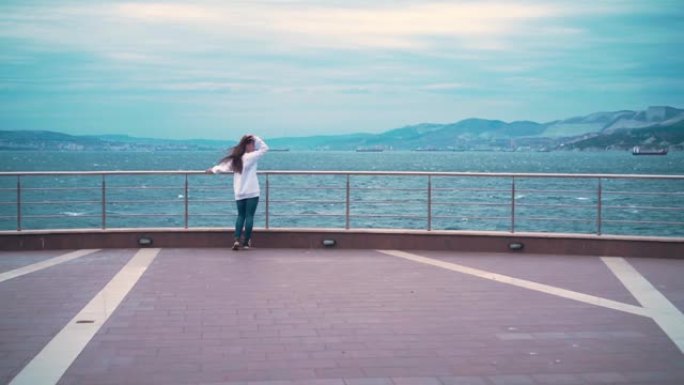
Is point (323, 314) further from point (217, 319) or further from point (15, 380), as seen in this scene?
point (15, 380)

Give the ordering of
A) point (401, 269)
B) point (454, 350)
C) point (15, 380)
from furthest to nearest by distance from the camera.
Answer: point (401, 269), point (454, 350), point (15, 380)

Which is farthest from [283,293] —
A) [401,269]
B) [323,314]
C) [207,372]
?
[207,372]

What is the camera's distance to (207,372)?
5.66 meters

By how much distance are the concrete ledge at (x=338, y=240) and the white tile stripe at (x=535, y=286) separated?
627mm

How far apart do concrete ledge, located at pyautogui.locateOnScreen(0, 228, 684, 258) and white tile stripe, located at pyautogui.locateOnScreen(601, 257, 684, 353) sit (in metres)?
0.70

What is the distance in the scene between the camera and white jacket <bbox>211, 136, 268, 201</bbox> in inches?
470

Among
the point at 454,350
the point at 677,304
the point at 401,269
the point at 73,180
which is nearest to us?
the point at 454,350

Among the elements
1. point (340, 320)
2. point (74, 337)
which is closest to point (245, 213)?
point (340, 320)

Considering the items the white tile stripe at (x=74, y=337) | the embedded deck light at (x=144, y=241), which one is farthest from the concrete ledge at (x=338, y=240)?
the white tile stripe at (x=74, y=337)

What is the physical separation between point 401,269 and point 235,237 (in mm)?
2941

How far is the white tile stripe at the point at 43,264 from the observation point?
32.2 feet

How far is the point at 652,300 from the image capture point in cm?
838

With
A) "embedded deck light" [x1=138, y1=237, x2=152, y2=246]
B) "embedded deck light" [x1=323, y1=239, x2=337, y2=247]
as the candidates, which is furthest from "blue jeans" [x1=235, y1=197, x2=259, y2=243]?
"embedded deck light" [x1=138, y1=237, x2=152, y2=246]

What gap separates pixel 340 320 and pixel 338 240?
516 cm
